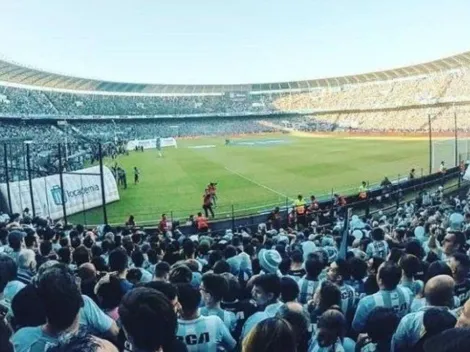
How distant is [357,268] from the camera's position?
266 inches

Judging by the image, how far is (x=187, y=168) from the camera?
4309 cm

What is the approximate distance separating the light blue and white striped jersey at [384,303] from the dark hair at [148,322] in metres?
2.86

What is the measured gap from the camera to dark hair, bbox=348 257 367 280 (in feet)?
22.1

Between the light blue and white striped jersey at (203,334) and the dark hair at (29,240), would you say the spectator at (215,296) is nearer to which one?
the light blue and white striped jersey at (203,334)

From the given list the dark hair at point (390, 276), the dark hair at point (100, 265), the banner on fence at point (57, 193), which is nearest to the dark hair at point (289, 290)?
the dark hair at point (390, 276)

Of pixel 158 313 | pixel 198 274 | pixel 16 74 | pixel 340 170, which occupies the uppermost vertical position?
pixel 16 74

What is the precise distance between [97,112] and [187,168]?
58445mm

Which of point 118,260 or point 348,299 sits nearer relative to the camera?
point 348,299

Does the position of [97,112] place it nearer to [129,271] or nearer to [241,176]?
[241,176]

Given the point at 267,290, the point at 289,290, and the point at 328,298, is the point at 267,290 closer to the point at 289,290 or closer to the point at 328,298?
the point at 289,290

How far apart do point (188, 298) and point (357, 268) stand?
10.2 feet

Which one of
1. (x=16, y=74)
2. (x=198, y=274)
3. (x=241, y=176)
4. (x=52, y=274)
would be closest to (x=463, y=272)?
(x=198, y=274)

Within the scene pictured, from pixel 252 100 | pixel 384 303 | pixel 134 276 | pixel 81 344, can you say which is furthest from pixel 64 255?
pixel 252 100

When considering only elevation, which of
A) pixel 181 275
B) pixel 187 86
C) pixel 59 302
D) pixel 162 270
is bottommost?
pixel 162 270
